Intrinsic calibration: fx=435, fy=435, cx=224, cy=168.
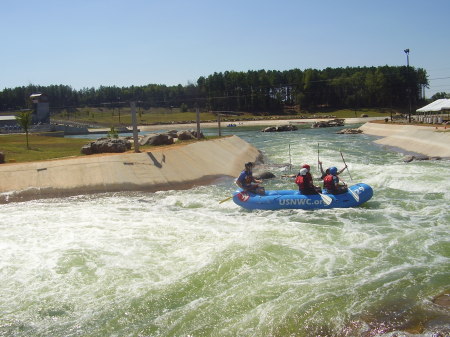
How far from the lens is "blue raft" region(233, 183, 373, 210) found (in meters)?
16.9

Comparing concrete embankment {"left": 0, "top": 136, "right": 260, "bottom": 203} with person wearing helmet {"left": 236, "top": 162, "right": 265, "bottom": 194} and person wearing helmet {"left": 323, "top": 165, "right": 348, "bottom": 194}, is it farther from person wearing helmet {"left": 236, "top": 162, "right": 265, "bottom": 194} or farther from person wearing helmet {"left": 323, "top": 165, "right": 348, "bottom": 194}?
person wearing helmet {"left": 323, "top": 165, "right": 348, "bottom": 194}

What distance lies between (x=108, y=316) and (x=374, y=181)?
55.5 ft

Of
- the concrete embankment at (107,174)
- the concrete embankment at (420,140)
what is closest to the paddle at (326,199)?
the concrete embankment at (107,174)

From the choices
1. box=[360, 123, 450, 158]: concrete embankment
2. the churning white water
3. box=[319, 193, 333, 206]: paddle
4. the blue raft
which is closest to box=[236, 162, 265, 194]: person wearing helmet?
the blue raft

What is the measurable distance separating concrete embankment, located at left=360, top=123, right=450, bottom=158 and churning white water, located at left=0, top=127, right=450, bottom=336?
15695mm

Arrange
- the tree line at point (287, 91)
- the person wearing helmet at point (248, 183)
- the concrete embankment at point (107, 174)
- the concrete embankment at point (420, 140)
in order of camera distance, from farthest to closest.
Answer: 1. the tree line at point (287, 91)
2. the concrete embankment at point (420, 140)
3. the concrete embankment at point (107, 174)
4. the person wearing helmet at point (248, 183)

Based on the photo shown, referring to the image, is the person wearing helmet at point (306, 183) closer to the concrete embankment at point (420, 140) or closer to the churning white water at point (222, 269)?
the churning white water at point (222, 269)

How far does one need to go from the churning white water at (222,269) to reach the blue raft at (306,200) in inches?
14.2

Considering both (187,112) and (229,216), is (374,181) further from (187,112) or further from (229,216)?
→ (187,112)

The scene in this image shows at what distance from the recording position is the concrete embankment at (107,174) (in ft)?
68.9

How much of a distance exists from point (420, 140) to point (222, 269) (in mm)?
32771

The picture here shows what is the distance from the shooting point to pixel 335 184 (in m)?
17.3

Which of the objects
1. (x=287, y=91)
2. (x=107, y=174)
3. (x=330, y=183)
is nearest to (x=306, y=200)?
(x=330, y=183)

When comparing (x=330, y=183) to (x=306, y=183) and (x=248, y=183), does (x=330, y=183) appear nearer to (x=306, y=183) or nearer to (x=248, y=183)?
(x=306, y=183)
